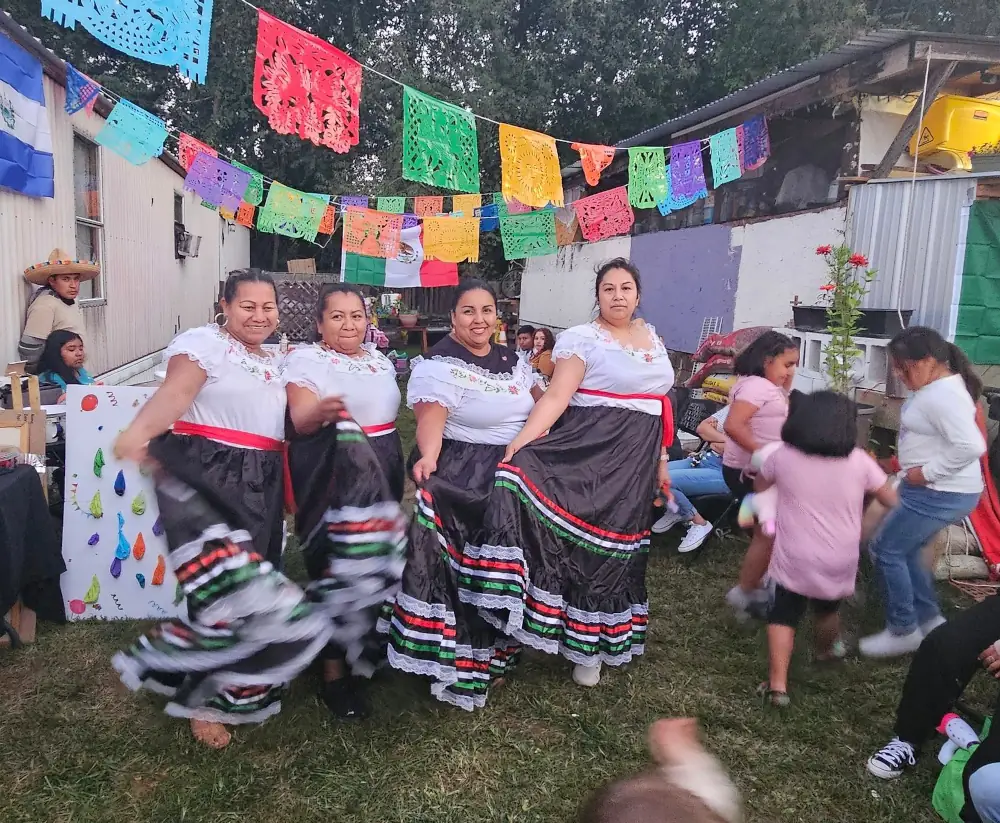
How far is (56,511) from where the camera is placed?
3627 millimetres

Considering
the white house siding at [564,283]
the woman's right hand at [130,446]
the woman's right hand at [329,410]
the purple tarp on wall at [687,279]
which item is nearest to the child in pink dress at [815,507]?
the woman's right hand at [329,410]

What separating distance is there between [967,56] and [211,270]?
12.5 meters

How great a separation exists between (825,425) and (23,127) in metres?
5.20

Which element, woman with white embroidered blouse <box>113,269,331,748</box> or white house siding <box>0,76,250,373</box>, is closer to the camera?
woman with white embroidered blouse <box>113,269,331,748</box>

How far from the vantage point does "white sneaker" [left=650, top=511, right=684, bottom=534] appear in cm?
479

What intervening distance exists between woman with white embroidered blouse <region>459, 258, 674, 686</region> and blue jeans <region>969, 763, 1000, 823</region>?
136 centimetres

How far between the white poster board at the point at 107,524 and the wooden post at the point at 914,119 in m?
6.18

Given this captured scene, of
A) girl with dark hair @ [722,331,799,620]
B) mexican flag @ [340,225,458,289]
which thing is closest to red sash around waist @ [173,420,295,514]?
girl with dark hair @ [722,331,799,620]

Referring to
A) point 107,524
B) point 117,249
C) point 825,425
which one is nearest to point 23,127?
point 117,249

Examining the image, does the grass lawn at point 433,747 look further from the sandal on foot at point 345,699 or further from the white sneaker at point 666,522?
the white sneaker at point 666,522

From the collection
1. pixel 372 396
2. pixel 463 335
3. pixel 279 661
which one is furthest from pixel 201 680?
pixel 463 335

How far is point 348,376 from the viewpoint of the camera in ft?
9.34

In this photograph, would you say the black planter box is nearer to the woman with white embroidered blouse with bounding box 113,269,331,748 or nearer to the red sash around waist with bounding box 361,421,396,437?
the red sash around waist with bounding box 361,421,396,437

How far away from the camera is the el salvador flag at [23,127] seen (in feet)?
15.1
